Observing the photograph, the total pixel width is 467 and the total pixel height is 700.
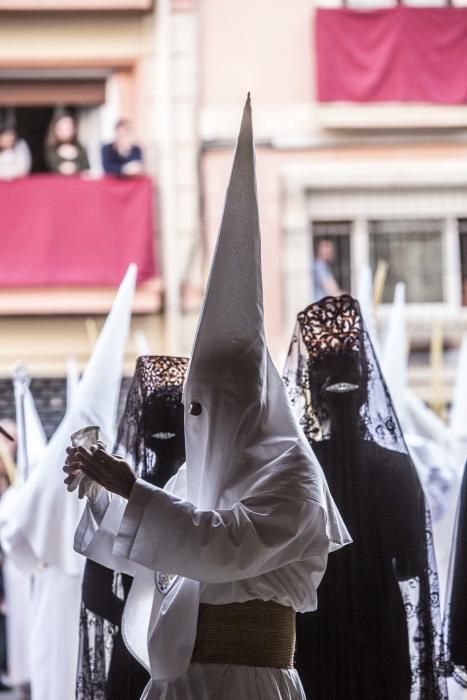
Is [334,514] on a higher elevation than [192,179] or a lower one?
lower

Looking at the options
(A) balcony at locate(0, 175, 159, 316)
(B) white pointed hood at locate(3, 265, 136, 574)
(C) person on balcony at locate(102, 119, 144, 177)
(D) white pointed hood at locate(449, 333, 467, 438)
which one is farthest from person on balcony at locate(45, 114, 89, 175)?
(B) white pointed hood at locate(3, 265, 136, 574)

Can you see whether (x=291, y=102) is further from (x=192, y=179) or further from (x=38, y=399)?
(x=38, y=399)

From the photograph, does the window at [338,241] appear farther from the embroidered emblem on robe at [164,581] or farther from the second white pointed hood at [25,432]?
the embroidered emblem on robe at [164,581]

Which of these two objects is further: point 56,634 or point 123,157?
point 123,157

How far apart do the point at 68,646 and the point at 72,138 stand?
693 cm

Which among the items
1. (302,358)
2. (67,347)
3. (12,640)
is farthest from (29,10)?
(302,358)

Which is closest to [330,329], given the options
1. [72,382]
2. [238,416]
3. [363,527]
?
[363,527]

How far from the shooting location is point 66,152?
12812 mm

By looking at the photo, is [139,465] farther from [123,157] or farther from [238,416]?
[123,157]

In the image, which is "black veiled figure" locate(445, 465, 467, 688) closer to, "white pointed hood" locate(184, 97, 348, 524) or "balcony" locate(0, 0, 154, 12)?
"white pointed hood" locate(184, 97, 348, 524)

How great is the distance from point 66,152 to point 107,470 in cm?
990

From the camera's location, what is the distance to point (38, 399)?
12.5 m

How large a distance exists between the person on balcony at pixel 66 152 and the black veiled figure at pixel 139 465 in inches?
315

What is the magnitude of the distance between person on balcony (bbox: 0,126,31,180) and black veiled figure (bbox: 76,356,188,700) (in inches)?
313
